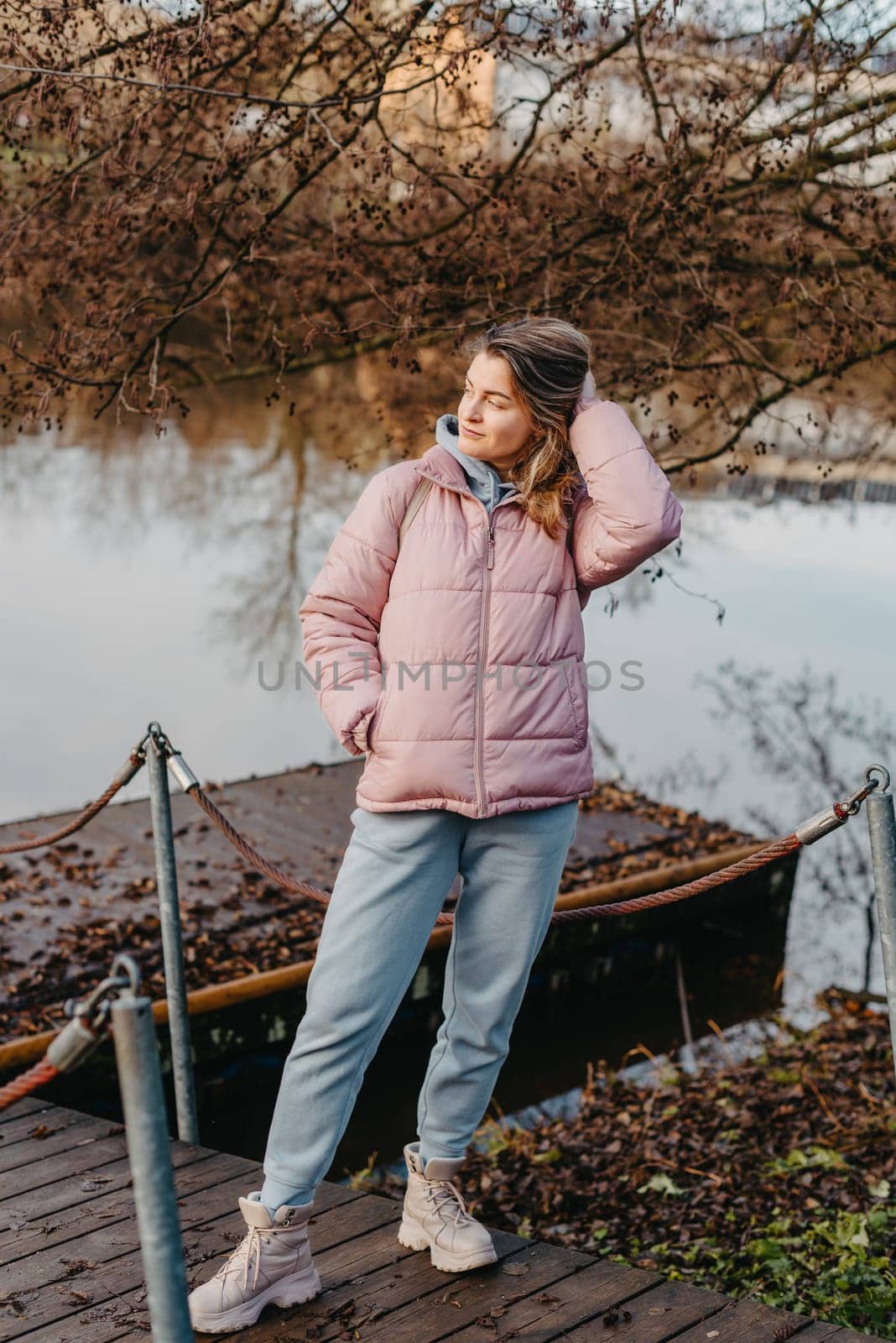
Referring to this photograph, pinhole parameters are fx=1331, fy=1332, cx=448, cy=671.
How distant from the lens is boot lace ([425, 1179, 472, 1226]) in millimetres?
3045

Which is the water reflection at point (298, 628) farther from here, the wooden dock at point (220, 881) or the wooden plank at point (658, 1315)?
the wooden plank at point (658, 1315)

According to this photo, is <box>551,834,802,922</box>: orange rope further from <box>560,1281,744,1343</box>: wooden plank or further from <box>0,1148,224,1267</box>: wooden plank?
<box>0,1148,224,1267</box>: wooden plank

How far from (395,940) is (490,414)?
1.12 meters

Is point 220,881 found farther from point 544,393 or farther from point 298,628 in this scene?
point 298,628

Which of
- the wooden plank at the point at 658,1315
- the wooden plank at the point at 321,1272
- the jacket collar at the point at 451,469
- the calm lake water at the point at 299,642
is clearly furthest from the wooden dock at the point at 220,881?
the jacket collar at the point at 451,469

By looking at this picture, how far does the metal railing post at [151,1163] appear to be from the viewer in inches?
73.8

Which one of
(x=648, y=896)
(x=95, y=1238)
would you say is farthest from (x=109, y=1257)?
(x=648, y=896)

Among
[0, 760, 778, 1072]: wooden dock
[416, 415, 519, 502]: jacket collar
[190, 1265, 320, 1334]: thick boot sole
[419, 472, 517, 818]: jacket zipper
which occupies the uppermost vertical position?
[416, 415, 519, 502]: jacket collar

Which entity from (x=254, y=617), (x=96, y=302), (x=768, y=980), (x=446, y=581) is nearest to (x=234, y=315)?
(x=96, y=302)

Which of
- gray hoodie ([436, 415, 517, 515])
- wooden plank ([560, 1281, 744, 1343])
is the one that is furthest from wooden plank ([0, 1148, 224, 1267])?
gray hoodie ([436, 415, 517, 515])

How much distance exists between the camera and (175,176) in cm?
511

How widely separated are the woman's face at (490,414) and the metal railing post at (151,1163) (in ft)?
4.57

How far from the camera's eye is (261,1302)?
2807mm

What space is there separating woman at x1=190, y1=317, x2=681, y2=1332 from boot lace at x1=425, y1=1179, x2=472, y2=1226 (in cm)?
33
